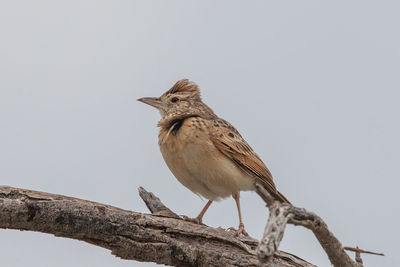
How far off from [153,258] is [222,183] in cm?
173

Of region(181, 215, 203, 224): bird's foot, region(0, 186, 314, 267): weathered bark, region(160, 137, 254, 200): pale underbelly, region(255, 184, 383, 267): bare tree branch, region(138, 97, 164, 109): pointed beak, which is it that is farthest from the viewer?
region(138, 97, 164, 109): pointed beak

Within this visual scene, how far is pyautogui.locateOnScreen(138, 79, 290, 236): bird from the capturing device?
840 centimetres

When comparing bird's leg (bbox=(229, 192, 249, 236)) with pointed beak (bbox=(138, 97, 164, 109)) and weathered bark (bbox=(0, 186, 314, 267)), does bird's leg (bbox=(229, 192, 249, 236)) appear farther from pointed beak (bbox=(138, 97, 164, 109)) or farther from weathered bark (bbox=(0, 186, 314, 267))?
pointed beak (bbox=(138, 97, 164, 109))

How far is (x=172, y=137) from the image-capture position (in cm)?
858

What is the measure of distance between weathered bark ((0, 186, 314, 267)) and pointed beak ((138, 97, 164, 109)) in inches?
101

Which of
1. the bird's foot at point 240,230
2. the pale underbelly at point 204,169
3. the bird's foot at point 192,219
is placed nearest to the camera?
the bird's foot at point 240,230

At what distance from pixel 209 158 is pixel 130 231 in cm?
171

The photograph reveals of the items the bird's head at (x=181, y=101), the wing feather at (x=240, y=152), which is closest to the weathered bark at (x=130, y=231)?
the wing feather at (x=240, y=152)

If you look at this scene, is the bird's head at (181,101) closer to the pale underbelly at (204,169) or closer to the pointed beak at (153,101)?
the pointed beak at (153,101)

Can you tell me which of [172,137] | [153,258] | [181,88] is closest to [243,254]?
[153,258]

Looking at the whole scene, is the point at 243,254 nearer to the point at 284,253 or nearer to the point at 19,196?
the point at 284,253

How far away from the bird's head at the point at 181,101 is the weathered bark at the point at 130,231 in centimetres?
236

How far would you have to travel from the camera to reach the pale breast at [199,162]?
330 inches

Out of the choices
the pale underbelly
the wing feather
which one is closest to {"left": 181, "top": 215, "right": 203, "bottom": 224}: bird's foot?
the pale underbelly
